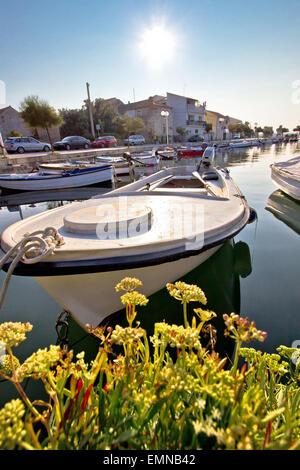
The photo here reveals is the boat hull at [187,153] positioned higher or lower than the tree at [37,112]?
lower

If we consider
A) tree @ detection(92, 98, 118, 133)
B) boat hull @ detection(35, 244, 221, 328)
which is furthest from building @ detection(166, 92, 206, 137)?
boat hull @ detection(35, 244, 221, 328)

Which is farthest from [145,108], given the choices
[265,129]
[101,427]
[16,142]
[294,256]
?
[265,129]

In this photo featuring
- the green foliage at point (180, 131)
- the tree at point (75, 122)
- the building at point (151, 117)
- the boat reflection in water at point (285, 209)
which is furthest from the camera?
the green foliage at point (180, 131)

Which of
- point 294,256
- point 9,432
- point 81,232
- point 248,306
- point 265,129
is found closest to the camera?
point 9,432

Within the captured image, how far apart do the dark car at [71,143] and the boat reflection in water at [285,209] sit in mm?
21727

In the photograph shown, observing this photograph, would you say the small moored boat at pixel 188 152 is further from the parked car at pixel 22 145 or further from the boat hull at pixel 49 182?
the boat hull at pixel 49 182

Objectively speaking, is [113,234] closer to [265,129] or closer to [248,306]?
[248,306]

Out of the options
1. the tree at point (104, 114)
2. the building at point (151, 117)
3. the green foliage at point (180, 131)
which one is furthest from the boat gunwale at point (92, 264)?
the green foliage at point (180, 131)

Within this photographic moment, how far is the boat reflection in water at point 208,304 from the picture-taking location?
2908mm

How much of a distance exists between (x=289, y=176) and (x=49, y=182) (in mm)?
11778

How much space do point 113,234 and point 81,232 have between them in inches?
15.3

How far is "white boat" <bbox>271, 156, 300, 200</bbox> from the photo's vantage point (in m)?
9.61

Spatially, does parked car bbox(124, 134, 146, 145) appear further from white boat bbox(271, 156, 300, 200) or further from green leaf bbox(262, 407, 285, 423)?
green leaf bbox(262, 407, 285, 423)

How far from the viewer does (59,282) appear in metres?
2.49
